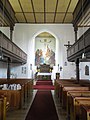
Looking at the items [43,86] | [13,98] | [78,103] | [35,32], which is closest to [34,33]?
[35,32]

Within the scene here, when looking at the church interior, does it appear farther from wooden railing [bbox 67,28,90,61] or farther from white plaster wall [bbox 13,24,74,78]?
wooden railing [bbox 67,28,90,61]

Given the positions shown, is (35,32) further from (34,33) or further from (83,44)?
(83,44)

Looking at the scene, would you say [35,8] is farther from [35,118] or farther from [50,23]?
[35,118]

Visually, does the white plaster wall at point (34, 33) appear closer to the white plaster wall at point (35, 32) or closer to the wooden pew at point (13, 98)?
the white plaster wall at point (35, 32)

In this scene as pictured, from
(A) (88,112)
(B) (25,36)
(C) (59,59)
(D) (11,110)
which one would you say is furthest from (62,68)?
(A) (88,112)

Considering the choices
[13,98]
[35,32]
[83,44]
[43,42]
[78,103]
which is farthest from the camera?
[43,42]

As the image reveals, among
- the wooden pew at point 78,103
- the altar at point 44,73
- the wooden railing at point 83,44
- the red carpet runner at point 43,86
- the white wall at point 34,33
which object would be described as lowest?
the red carpet runner at point 43,86

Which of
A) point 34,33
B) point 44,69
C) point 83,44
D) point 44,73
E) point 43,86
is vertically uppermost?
point 34,33

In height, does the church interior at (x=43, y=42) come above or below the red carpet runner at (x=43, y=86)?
above

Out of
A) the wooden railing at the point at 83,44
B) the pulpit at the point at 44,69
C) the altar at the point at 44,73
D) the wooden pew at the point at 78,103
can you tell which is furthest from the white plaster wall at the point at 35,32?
the wooden pew at the point at 78,103

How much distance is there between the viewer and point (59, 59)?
19.9m

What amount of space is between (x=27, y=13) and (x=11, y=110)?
11.1 meters

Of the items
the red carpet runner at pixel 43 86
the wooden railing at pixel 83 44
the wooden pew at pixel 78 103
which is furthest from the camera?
the red carpet runner at pixel 43 86

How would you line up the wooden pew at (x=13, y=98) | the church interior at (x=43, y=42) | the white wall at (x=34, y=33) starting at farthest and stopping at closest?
the white wall at (x=34, y=33), the church interior at (x=43, y=42), the wooden pew at (x=13, y=98)
